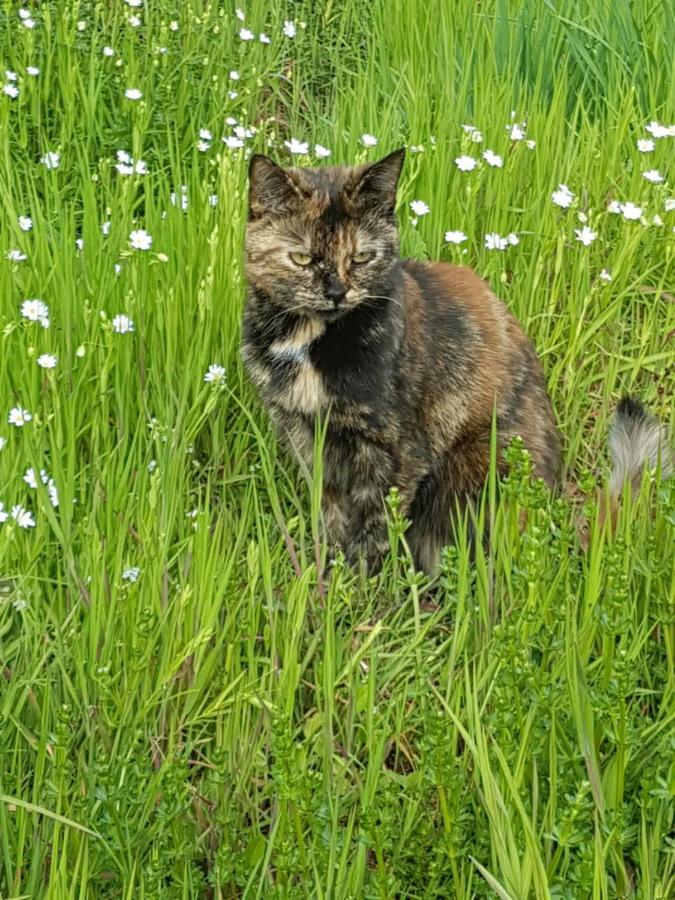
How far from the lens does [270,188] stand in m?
3.07

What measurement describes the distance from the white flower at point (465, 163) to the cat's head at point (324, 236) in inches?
25.1

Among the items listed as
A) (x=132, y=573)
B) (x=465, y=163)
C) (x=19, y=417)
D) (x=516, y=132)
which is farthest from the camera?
(x=516, y=132)

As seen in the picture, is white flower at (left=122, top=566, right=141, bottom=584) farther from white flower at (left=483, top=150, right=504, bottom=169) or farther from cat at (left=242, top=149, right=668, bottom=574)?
white flower at (left=483, top=150, right=504, bottom=169)

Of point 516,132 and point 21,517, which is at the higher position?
point 516,132

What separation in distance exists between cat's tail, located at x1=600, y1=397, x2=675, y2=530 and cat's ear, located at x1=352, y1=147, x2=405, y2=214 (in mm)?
854

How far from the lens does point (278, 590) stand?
9.18ft

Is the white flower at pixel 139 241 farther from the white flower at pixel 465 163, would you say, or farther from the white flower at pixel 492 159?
the white flower at pixel 492 159

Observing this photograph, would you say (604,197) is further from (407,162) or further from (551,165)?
(407,162)

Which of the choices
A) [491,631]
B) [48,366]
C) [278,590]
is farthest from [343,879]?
[48,366]

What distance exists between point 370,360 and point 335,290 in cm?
22

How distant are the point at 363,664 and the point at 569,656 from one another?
0.72 meters

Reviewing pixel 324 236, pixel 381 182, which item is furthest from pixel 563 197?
pixel 324 236

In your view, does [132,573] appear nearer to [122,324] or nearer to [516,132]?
[122,324]

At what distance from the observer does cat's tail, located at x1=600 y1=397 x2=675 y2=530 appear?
294cm
